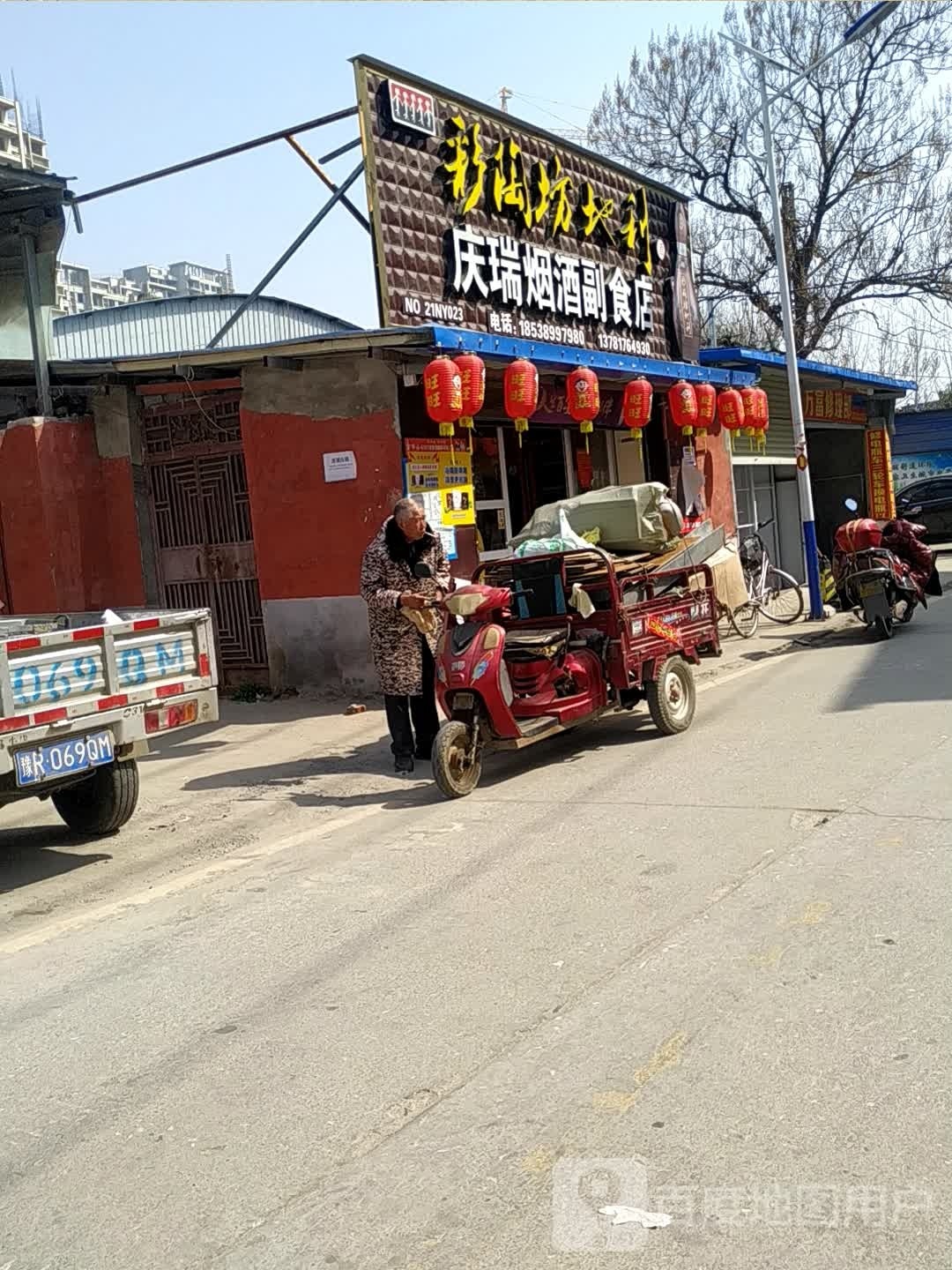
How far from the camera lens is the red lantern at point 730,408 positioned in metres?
15.7

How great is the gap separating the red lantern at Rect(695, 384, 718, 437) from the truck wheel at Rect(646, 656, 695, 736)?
6513mm

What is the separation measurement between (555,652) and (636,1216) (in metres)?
5.54

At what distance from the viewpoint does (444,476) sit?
11523 mm

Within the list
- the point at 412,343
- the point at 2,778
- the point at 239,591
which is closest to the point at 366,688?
the point at 239,591

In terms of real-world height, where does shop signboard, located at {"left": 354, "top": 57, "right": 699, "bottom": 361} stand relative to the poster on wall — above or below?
above

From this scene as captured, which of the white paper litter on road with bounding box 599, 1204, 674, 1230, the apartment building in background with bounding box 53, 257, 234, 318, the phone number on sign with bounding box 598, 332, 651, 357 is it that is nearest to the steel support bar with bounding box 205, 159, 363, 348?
the phone number on sign with bounding box 598, 332, 651, 357

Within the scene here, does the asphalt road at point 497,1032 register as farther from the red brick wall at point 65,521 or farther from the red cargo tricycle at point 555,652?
the red brick wall at point 65,521

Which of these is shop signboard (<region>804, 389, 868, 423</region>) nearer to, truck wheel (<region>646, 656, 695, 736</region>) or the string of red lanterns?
the string of red lanterns

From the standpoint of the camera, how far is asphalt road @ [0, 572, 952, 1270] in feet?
9.12

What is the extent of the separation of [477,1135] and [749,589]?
42.9ft

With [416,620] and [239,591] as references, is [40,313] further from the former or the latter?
[416,620]

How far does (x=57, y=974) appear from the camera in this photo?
4758 mm

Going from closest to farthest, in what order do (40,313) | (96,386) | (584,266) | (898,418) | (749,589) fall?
(40,313)
(96,386)
(584,266)
(749,589)
(898,418)

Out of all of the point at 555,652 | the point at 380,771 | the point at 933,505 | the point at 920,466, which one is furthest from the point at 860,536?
the point at 920,466
